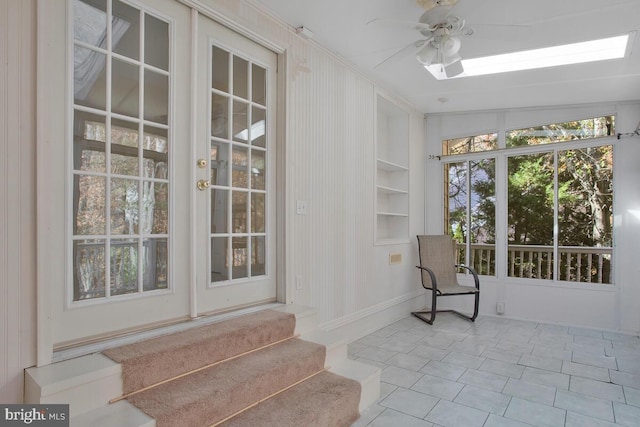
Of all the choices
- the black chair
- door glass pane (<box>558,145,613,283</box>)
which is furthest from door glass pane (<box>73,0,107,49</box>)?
door glass pane (<box>558,145,613,283</box>)

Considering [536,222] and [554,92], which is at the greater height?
[554,92]

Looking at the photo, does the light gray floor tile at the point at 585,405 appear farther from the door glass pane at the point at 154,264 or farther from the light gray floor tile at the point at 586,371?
the door glass pane at the point at 154,264

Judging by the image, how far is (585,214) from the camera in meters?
4.23

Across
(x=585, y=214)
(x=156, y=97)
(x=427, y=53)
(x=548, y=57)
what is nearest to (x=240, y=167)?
(x=156, y=97)

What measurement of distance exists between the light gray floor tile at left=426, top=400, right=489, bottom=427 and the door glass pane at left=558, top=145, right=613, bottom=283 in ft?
9.40

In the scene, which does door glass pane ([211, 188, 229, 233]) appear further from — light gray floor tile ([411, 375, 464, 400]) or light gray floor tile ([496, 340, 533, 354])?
light gray floor tile ([496, 340, 533, 354])


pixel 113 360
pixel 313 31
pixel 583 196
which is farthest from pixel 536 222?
pixel 113 360

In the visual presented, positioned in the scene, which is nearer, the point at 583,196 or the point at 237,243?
the point at 237,243

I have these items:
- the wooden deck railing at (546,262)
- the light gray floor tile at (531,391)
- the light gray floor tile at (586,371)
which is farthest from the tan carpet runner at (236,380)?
the wooden deck railing at (546,262)

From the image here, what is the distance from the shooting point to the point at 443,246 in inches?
185

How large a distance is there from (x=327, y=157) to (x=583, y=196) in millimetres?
3126

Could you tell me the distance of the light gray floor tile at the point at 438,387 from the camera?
2.49 m

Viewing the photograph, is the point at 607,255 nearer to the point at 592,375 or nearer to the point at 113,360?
the point at 592,375

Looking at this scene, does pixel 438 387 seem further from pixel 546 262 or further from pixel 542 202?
pixel 542 202
